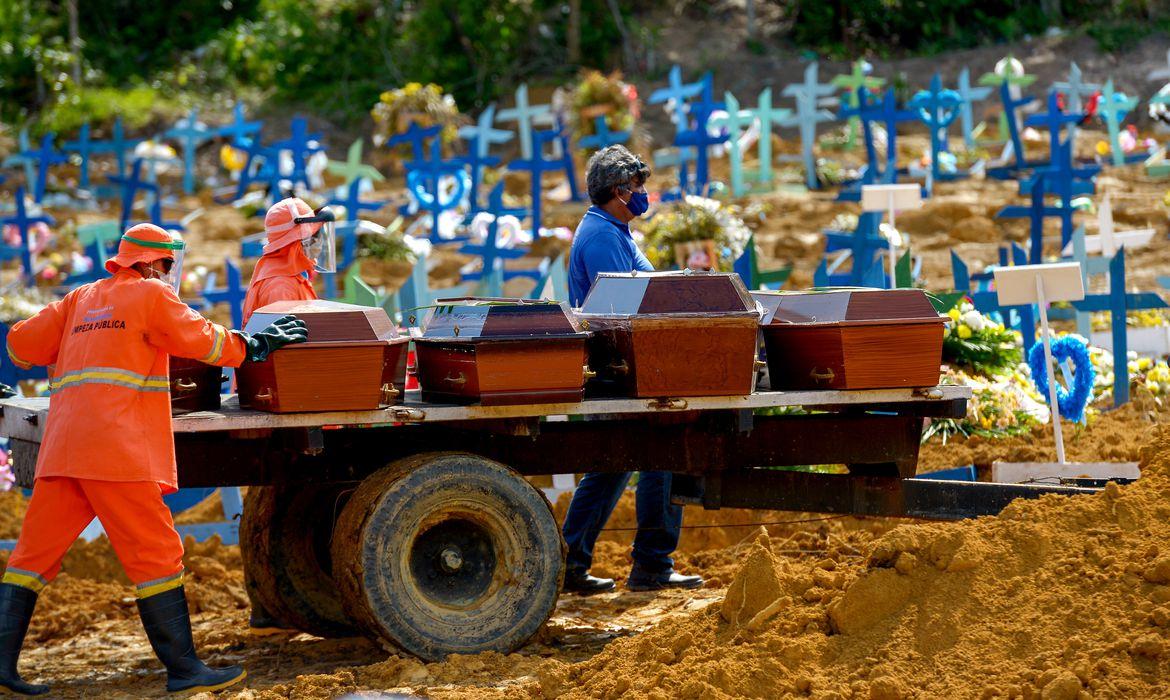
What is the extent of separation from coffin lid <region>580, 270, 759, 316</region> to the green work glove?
43.4 inches

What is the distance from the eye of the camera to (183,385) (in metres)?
5.20

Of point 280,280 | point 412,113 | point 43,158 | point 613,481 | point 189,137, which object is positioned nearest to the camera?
point 280,280

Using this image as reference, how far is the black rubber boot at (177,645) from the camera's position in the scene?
200 inches

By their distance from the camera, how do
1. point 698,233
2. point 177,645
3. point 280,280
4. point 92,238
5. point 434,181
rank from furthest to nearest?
point 434,181 < point 92,238 < point 698,233 < point 280,280 < point 177,645

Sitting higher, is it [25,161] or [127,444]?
[25,161]

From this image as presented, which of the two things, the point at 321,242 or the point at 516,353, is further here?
the point at 321,242

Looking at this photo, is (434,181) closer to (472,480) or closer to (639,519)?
(639,519)

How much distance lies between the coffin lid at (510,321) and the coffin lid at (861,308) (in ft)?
2.89

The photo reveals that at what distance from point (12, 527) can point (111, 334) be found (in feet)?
12.4

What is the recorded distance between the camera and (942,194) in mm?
16453

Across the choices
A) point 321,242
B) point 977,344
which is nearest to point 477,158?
point 977,344

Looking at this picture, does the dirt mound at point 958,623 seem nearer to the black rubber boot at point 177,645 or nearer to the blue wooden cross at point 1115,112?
the black rubber boot at point 177,645

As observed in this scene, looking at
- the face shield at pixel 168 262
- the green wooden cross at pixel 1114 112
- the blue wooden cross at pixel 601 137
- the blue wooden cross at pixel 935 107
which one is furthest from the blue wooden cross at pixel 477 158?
the face shield at pixel 168 262

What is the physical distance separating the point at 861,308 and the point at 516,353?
128 centimetres
